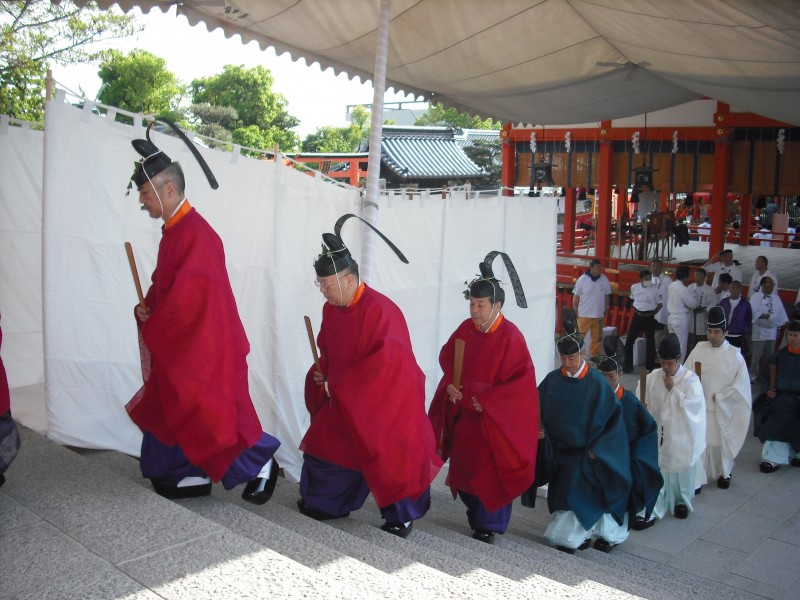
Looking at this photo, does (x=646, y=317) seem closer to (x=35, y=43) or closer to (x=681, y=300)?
(x=681, y=300)

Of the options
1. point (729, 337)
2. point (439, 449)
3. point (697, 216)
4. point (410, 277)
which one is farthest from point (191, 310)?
point (697, 216)

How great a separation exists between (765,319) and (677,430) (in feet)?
15.6

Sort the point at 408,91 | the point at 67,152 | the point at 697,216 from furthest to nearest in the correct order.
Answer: the point at 697,216 → the point at 408,91 → the point at 67,152

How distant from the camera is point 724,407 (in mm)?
7438

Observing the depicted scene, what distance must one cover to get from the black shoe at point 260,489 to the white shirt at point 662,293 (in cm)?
828

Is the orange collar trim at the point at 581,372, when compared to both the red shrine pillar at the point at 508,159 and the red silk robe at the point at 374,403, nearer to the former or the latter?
the red silk robe at the point at 374,403

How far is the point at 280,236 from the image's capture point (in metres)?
5.62

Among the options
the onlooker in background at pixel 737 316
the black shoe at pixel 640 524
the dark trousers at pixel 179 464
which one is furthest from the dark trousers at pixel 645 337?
the dark trousers at pixel 179 464

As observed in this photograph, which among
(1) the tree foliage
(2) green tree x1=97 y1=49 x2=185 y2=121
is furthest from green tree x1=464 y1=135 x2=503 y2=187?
(2) green tree x1=97 y1=49 x2=185 y2=121

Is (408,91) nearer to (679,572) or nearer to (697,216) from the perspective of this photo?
(679,572)

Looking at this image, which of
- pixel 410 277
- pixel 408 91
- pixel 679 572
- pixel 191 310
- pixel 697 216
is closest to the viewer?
pixel 191 310

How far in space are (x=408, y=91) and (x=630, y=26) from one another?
308cm

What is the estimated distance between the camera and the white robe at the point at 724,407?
7.34m

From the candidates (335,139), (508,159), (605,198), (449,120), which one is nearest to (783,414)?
A: (605,198)
